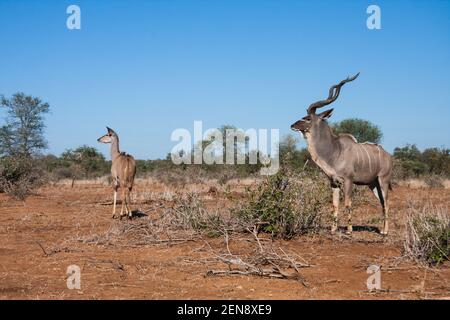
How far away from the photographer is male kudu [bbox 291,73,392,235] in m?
10.6

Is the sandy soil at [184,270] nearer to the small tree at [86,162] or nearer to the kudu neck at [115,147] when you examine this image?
the kudu neck at [115,147]

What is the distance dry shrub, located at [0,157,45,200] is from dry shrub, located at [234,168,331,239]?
1158 centimetres

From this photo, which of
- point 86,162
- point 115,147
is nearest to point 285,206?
point 115,147

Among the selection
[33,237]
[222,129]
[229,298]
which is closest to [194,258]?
[229,298]

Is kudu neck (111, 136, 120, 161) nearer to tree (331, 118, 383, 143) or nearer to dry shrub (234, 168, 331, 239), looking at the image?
dry shrub (234, 168, 331, 239)

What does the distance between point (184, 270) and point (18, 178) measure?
1545 centimetres

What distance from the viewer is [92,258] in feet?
26.6

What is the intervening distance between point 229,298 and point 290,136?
78.2 feet

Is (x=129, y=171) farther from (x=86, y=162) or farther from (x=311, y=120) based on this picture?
(x=86, y=162)

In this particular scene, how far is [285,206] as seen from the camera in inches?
376

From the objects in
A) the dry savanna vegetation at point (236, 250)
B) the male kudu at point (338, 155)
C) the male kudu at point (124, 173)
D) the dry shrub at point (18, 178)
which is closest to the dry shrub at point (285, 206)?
the dry savanna vegetation at point (236, 250)

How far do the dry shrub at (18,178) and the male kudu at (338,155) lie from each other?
12.1 m

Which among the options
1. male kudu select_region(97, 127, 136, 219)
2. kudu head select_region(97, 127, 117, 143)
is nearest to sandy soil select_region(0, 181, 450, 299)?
male kudu select_region(97, 127, 136, 219)

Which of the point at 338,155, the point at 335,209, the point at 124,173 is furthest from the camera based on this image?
the point at 124,173
